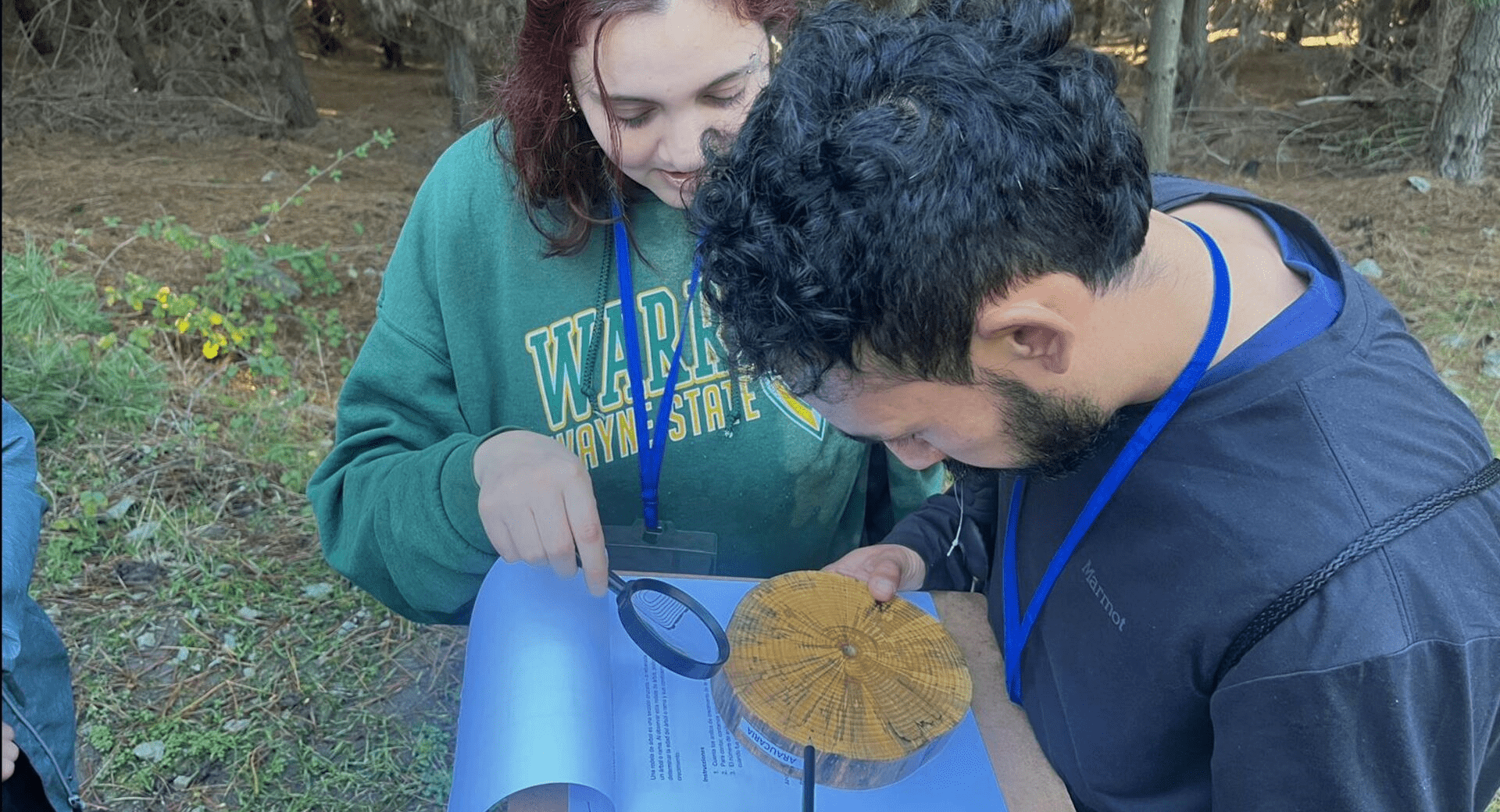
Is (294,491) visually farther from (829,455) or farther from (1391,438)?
(1391,438)

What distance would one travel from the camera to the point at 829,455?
1.61 metres

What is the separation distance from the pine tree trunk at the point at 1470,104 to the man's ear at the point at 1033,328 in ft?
16.8

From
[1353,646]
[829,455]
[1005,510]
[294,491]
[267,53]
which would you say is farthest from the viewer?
[267,53]

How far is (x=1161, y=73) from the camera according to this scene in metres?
4.57

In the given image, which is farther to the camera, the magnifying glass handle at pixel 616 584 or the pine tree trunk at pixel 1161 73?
the pine tree trunk at pixel 1161 73

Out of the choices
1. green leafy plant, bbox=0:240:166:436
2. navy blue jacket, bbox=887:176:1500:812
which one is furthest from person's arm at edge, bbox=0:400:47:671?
green leafy plant, bbox=0:240:166:436

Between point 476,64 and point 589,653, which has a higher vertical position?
point 589,653

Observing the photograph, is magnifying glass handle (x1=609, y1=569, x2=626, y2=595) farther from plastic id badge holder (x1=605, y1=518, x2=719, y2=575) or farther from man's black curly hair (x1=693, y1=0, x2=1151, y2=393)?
man's black curly hair (x1=693, y1=0, x2=1151, y2=393)

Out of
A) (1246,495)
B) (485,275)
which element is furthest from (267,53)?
(1246,495)

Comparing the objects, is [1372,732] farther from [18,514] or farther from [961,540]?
[18,514]

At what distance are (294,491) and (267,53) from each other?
3.53m

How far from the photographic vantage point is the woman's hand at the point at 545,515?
1164 millimetres

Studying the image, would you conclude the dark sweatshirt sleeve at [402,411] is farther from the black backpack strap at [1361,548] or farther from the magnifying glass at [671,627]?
the black backpack strap at [1361,548]

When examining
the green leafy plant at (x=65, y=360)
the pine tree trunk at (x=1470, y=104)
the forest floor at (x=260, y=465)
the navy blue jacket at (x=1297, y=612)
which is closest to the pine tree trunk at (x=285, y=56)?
the forest floor at (x=260, y=465)
